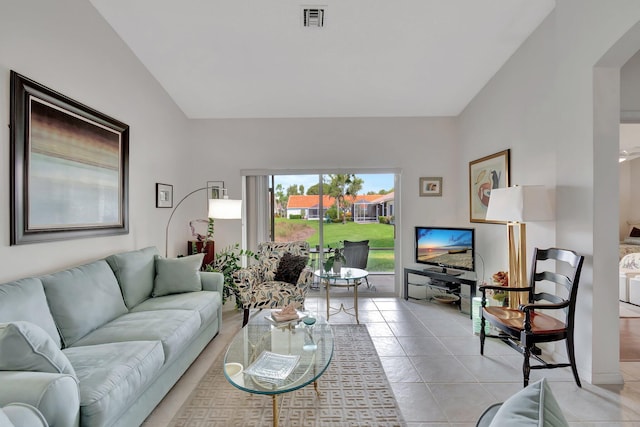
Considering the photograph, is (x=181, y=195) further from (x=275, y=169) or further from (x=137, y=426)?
(x=137, y=426)

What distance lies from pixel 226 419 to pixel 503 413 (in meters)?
1.74

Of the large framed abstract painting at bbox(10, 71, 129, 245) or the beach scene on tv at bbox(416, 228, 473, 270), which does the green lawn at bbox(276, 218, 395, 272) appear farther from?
the large framed abstract painting at bbox(10, 71, 129, 245)

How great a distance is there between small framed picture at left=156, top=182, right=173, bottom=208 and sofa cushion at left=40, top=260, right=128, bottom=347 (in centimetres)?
131

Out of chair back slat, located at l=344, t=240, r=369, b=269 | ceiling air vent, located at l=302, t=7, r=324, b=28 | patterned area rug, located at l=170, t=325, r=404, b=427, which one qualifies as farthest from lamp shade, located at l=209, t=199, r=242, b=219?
ceiling air vent, located at l=302, t=7, r=324, b=28

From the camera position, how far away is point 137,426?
1.68 metres

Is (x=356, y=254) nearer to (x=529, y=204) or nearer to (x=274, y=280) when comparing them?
(x=274, y=280)

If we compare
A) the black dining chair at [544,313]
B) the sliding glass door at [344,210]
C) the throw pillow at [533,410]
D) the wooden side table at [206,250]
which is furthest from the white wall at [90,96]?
the black dining chair at [544,313]

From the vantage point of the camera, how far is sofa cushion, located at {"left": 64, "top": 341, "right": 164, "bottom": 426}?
4.39 ft

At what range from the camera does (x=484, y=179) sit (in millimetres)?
3643

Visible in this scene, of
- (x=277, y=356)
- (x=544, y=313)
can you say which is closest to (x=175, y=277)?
(x=277, y=356)

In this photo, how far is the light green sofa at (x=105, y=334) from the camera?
123 centimetres

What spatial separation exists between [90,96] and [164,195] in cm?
141

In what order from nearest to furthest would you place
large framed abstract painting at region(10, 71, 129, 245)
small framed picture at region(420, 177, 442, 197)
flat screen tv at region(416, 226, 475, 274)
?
large framed abstract painting at region(10, 71, 129, 245) < flat screen tv at region(416, 226, 475, 274) < small framed picture at region(420, 177, 442, 197)

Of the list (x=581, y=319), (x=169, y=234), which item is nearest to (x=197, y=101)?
(x=169, y=234)
